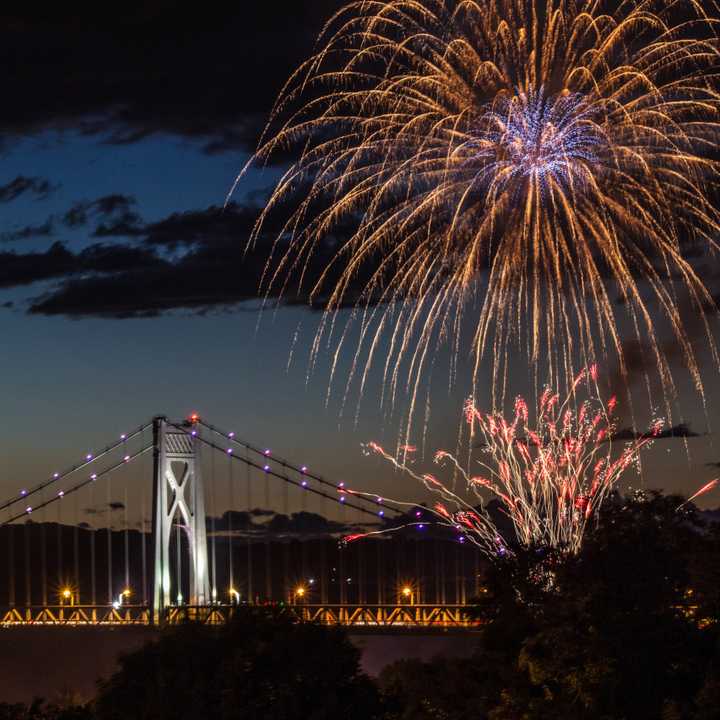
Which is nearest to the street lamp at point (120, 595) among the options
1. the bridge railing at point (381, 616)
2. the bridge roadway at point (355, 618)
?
the bridge roadway at point (355, 618)

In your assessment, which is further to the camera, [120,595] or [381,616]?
[120,595]

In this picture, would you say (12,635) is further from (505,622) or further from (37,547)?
(37,547)

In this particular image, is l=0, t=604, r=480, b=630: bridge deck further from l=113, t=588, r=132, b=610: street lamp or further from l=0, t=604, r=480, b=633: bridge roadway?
l=113, t=588, r=132, b=610: street lamp

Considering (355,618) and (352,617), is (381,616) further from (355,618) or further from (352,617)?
(352,617)

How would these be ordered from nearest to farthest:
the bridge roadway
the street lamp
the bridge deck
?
the bridge roadway
the bridge deck
the street lamp

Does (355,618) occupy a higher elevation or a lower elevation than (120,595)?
lower

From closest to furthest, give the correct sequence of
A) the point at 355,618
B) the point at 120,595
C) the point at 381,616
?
the point at 355,618, the point at 381,616, the point at 120,595

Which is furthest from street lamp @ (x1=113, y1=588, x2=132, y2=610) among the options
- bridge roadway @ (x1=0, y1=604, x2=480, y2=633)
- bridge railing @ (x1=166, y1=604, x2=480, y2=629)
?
bridge railing @ (x1=166, y1=604, x2=480, y2=629)

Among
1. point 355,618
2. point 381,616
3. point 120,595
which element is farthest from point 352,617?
point 120,595

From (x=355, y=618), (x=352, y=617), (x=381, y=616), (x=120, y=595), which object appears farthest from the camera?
(x=120, y=595)

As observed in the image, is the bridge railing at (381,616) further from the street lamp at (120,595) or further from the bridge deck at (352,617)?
the street lamp at (120,595)
